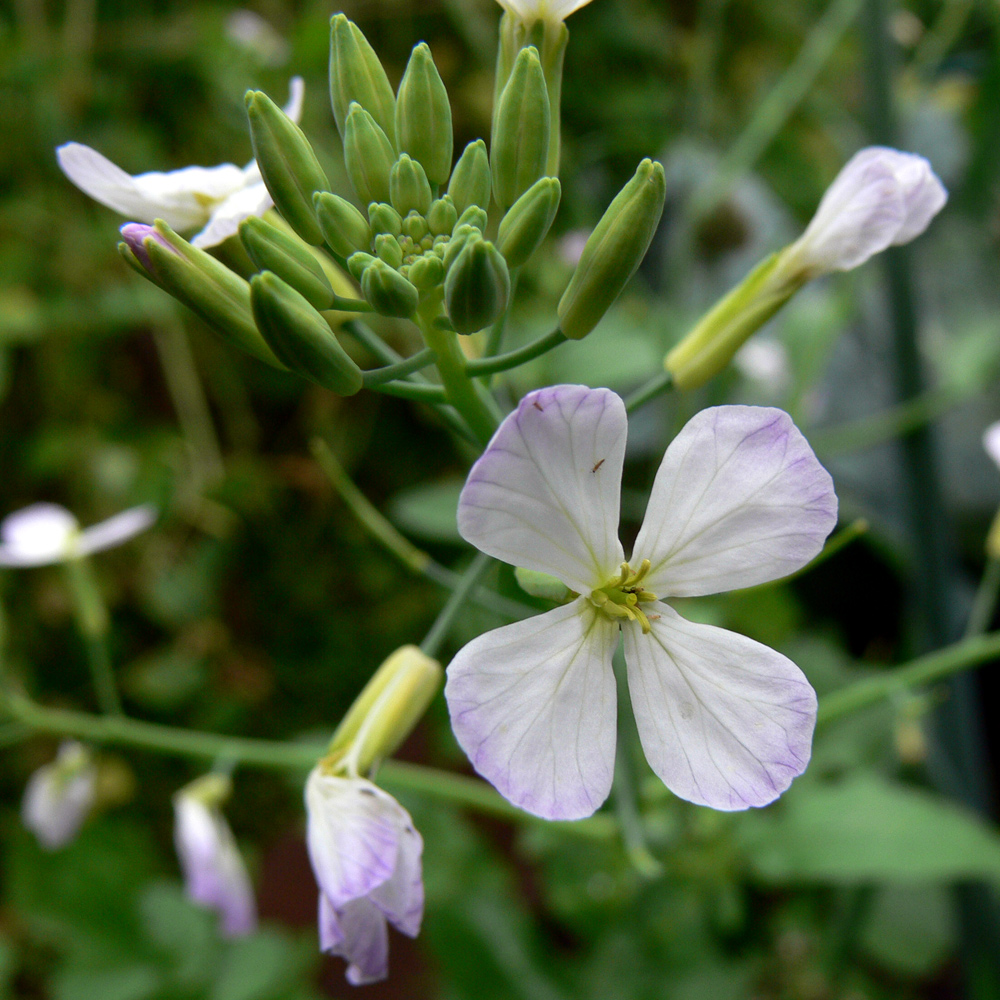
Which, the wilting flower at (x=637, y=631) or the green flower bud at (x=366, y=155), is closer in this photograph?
the wilting flower at (x=637, y=631)

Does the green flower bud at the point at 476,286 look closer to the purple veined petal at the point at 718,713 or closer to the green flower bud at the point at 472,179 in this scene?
the green flower bud at the point at 472,179

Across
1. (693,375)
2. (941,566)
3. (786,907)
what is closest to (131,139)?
(693,375)

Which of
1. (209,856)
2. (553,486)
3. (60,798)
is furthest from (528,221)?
(60,798)

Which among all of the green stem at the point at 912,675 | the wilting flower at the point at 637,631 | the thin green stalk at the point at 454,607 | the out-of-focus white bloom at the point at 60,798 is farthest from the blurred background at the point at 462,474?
the wilting flower at the point at 637,631

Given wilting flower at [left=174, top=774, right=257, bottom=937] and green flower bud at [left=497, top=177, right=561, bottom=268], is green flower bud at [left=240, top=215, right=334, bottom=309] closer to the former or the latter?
green flower bud at [left=497, top=177, right=561, bottom=268]

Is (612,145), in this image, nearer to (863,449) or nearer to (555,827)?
(863,449)

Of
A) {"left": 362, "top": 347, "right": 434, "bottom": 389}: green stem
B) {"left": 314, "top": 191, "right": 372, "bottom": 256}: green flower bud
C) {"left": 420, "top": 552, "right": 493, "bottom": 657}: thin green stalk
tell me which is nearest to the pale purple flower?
{"left": 420, "top": 552, "right": 493, "bottom": 657}: thin green stalk
